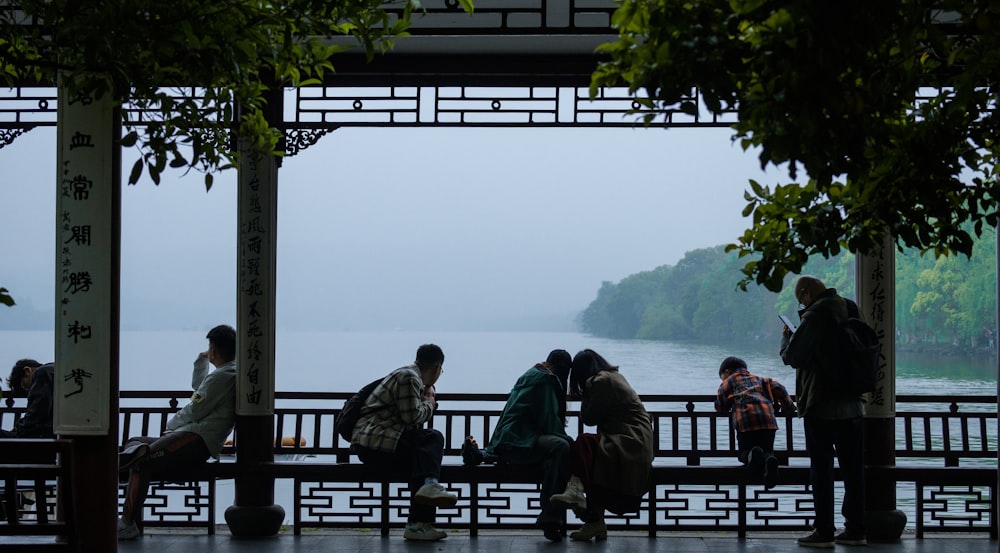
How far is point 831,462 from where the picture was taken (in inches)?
222

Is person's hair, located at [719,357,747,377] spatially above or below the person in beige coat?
above

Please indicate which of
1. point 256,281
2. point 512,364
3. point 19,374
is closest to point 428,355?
point 256,281

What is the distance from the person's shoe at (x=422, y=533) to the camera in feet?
19.3

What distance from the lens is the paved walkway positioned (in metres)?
5.70

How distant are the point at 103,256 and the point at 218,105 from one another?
3.99ft

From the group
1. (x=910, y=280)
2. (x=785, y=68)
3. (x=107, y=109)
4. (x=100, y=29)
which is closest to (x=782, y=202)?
(x=785, y=68)

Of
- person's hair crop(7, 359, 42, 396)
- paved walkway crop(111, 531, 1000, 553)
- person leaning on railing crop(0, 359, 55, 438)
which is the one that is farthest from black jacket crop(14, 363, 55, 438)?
paved walkway crop(111, 531, 1000, 553)

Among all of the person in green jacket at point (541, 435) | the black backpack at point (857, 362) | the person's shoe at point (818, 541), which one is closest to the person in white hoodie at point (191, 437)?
the person in green jacket at point (541, 435)

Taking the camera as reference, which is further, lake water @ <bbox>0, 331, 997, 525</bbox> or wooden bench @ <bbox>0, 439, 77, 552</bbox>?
lake water @ <bbox>0, 331, 997, 525</bbox>

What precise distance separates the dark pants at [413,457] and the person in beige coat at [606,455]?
2.38ft

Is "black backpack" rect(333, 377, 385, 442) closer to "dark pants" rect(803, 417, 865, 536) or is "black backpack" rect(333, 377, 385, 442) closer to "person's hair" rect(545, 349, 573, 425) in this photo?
"person's hair" rect(545, 349, 573, 425)

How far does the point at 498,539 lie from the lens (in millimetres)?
6031

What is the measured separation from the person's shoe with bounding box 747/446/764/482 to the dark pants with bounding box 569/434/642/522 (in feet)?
2.19

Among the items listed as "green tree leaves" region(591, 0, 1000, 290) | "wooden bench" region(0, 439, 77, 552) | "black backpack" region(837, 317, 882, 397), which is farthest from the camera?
"black backpack" region(837, 317, 882, 397)
